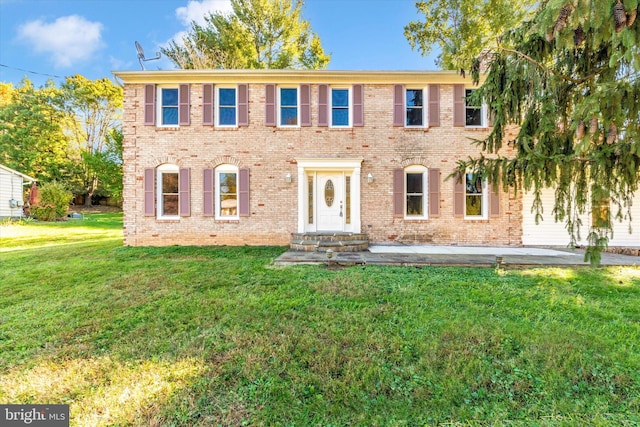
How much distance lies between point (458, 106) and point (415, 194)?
3.06 m

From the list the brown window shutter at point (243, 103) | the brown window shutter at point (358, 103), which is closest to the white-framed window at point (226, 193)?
the brown window shutter at point (243, 103)

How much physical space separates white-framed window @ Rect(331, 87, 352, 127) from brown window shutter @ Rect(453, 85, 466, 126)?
132 inches

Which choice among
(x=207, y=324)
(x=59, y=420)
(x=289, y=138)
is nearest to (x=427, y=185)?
(x=289, y=138)

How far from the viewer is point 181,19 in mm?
15148

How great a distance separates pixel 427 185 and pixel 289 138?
184 inches

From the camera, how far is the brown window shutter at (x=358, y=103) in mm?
8852

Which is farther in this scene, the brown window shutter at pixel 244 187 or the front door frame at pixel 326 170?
the brown window shutter at pixel 244 187

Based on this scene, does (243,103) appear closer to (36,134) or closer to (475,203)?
(475,203)

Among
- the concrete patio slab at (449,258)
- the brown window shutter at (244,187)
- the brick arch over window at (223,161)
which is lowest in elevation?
the concrete patio slab at (449,258)

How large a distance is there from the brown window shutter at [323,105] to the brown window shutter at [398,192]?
9.06 feet

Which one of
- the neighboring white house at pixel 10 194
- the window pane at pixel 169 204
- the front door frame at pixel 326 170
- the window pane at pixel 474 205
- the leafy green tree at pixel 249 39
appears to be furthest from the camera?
the neighboring white house at pixel 10 194

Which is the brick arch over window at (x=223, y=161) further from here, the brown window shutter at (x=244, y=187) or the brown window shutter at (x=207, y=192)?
the brown window shutter at (x=244, y=187)

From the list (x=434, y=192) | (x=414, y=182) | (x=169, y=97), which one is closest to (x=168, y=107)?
(x=169, y=97)

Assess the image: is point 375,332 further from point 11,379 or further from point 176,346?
point 11,379
